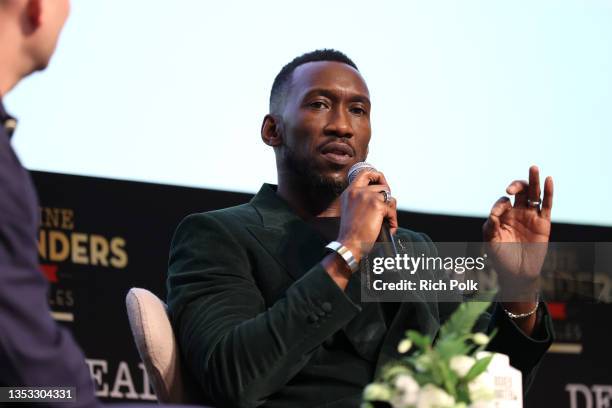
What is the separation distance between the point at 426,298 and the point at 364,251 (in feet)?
1.09

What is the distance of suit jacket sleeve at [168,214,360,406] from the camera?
6.09 ft

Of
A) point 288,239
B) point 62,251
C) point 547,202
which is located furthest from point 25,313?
point 62,251

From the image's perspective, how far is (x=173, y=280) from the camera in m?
2.10

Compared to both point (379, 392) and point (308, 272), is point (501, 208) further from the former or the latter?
point (379, 392)

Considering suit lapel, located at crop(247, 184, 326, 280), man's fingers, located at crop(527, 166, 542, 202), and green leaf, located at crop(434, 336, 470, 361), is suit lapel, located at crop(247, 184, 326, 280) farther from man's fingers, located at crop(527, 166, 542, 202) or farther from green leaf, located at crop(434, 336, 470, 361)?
green leaf, located at crop(434, 336, 470, 361)

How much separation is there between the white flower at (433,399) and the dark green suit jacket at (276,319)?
0.66m

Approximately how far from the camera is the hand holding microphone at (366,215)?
1.91 meters

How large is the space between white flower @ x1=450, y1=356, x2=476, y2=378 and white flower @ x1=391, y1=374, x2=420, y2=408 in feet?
0.17

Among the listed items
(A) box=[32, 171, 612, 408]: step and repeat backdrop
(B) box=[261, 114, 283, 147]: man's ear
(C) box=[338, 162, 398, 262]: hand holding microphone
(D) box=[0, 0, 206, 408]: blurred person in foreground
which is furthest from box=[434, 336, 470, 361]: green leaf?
(A) box=[32, 171, 612, 408]: step and repeat backdrop

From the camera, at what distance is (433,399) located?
1188mm

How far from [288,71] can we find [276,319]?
2.48 feet

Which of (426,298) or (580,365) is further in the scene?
(580,365)

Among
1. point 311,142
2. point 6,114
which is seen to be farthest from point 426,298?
point 6,114

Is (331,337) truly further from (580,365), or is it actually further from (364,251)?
(580,365)
